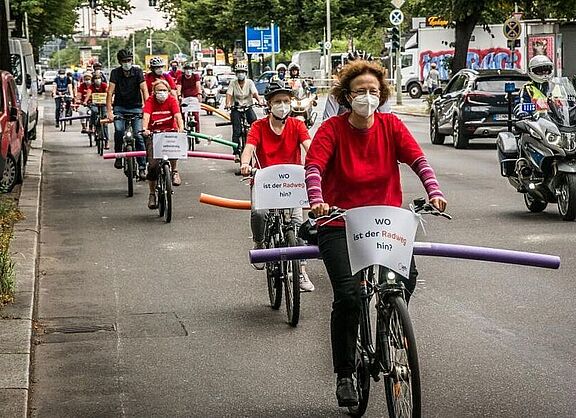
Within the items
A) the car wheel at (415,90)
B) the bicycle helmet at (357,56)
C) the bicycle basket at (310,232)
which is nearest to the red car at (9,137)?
the bicycle helmet at (357,56)

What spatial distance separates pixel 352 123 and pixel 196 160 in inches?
788

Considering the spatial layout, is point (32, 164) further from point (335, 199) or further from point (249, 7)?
point (249, 7)

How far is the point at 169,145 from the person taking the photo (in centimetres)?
1546

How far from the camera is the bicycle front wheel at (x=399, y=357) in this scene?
18.1 ft

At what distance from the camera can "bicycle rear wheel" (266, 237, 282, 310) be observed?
9327mm

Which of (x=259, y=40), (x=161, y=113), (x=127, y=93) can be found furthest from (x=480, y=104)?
(x=259, y=40)

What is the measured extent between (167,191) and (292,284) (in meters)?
6.26

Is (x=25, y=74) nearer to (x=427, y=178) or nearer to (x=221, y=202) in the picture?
(x=221, y=202)

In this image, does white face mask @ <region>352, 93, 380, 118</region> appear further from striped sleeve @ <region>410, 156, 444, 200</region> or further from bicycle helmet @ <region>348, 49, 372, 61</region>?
bicycle helmet @ <region>348, 49, 372, 61</region>

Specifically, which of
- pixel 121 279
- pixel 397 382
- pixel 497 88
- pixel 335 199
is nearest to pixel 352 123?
pixel 335 199

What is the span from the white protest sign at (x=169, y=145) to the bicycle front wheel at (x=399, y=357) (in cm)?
959

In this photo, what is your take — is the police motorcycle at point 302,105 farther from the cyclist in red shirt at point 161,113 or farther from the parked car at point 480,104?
the cyclist in red shirt at point 161,113

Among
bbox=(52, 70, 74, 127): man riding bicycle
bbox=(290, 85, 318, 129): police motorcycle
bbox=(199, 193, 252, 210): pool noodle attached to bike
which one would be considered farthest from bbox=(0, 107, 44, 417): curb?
bbox=(52, 70, 74, 127): man riding bicycle

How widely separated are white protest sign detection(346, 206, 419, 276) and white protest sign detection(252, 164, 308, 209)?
307 cm
